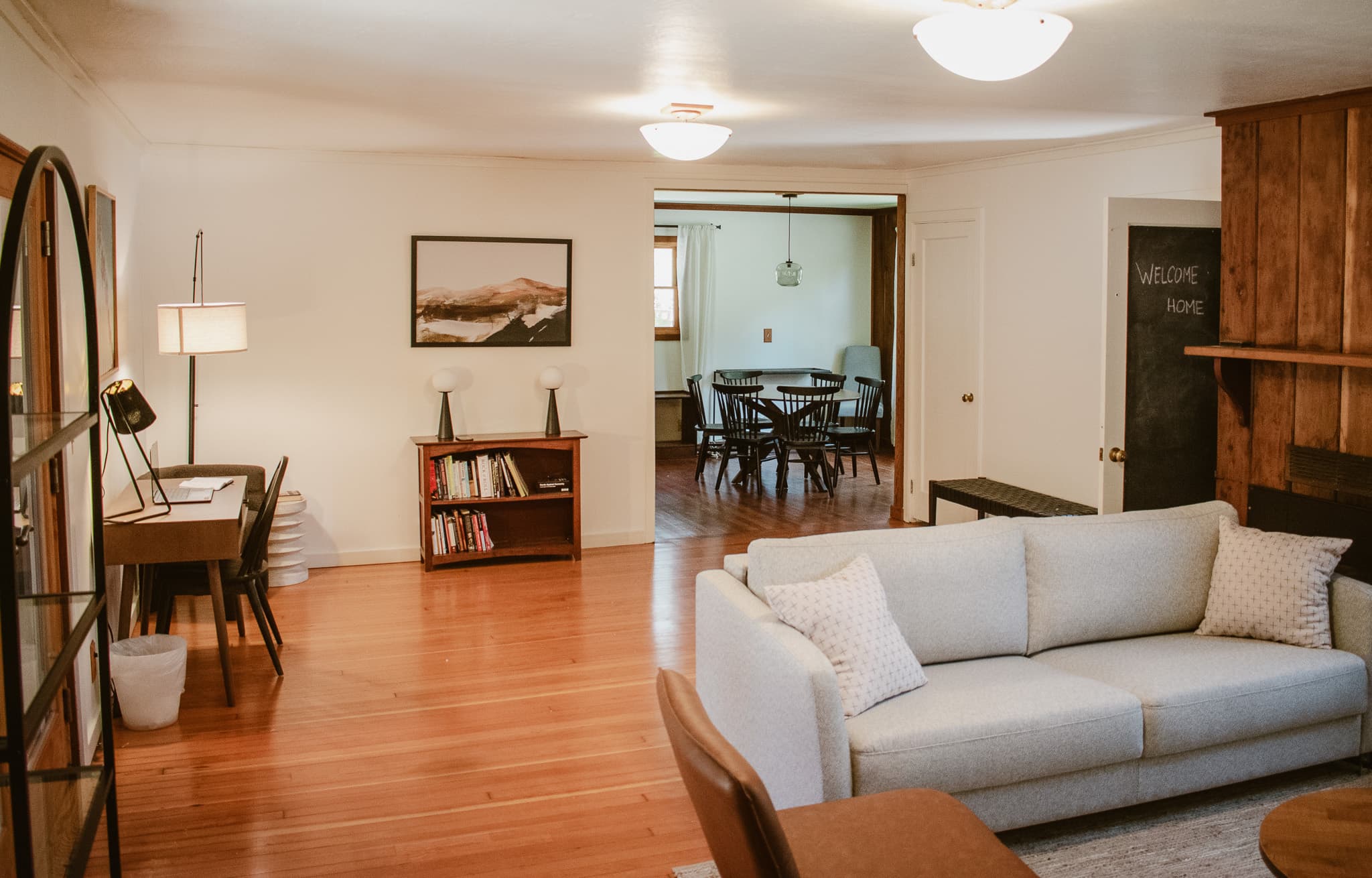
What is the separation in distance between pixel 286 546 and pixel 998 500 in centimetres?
383

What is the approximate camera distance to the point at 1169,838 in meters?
3.12

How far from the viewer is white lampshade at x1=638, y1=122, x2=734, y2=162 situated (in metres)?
4.75

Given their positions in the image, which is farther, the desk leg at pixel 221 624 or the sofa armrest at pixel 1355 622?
the desk leg at pixel 221 624

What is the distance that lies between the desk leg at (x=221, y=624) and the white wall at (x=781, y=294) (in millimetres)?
7155

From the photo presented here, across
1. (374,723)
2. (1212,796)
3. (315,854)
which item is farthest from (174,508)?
(1212,796)

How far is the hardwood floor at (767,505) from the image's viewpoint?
7520 mm

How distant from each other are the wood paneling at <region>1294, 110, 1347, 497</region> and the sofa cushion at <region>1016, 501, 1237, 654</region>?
0.80 meters

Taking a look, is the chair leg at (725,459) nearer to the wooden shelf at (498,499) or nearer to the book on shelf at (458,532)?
the wooden shelf at (498,499)

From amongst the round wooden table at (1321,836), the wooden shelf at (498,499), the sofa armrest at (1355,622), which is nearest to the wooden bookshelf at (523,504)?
the wooden shelf at (498,499)

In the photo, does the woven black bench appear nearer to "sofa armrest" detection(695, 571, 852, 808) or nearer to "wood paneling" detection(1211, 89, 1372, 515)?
"wood paneling" detection(1211, 89, 1372, 515)

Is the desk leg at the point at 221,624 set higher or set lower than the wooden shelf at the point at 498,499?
lower

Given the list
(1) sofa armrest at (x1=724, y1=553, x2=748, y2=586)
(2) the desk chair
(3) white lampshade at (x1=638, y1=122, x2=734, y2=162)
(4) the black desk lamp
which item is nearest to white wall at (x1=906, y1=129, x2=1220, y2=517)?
(3) white lampshade at (x1=638, y1=122, x2=734, y2=162)

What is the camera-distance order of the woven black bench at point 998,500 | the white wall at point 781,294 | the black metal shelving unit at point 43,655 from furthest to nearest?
the white wall at point 781,294 → the woven black bench at point 998,500 → the black metal shelving unit at point 43,655

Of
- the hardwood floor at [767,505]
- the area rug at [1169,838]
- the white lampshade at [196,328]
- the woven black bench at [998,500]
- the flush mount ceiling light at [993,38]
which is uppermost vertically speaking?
the flush mount ceiling light at [993,38]
